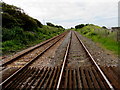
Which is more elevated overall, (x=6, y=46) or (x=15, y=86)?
(x=6, y=46)

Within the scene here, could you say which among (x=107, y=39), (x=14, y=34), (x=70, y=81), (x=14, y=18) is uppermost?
(x=14, y=18)

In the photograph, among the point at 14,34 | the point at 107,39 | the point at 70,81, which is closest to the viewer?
the point at 70,81

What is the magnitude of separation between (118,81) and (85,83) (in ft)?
3.25

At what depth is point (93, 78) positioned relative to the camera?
11.4 feet

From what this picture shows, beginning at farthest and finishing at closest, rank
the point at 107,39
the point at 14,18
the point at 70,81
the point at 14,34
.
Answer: the point at 14,18 < the point at 14,34 < the point at 107,39 < the point at 70,81

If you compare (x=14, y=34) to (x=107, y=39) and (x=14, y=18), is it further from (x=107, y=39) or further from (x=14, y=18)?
(x=107, y=39)

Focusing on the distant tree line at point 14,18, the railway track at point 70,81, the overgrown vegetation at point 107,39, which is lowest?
the railway track at point 70,81

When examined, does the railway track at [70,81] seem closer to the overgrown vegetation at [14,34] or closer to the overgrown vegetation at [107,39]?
the overgrown vegetation at [107,39]

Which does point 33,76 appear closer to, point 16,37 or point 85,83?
point 85,83

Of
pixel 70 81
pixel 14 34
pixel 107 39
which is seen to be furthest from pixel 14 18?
pixel 70 81

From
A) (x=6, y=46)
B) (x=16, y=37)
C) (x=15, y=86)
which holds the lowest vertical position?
(x=15, y=86)

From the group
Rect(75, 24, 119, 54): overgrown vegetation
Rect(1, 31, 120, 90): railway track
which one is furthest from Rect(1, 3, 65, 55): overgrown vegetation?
Rect(75, 24, 119, 54): overgrown vegetation

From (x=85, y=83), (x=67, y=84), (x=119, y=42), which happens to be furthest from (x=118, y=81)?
(x=119, y=42)

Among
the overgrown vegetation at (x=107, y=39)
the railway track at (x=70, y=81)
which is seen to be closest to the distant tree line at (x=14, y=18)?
the overgrown vegetation at (x=107, y=39)
